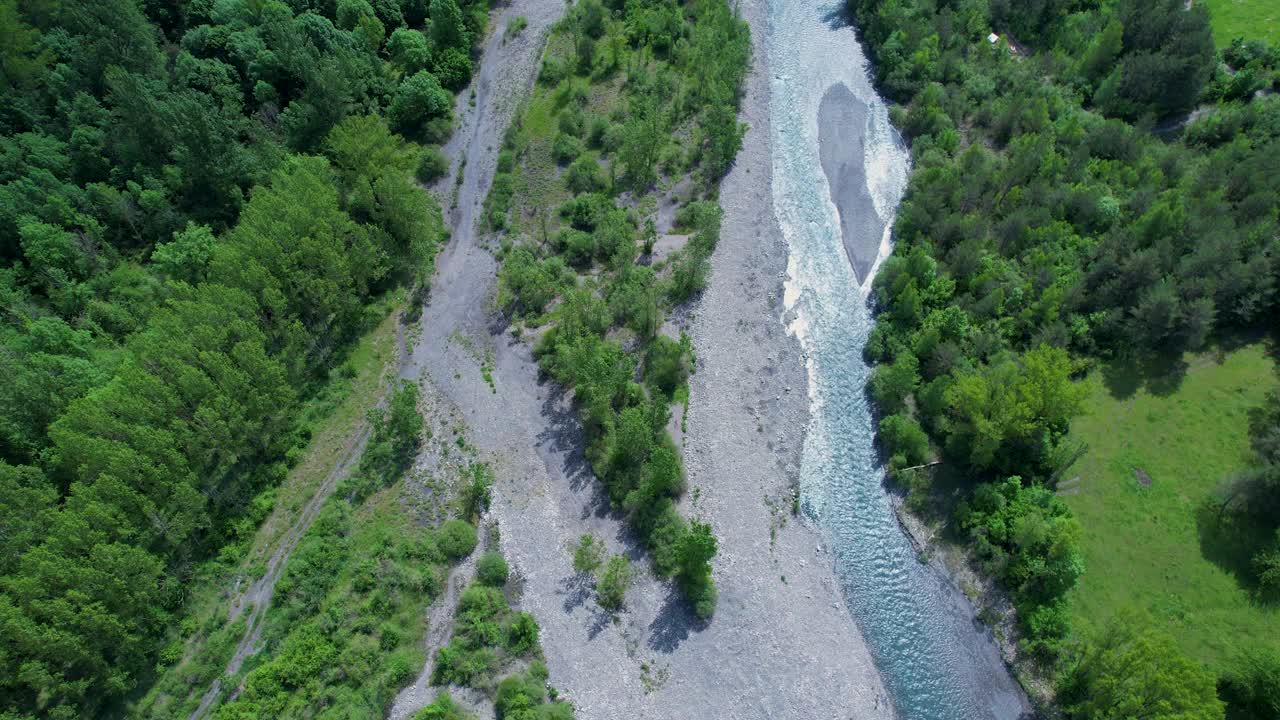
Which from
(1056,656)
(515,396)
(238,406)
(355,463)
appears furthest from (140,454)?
(1056,656)

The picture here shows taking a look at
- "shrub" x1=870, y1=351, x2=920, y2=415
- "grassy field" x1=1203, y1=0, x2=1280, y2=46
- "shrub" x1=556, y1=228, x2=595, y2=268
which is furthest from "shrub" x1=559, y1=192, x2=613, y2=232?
"grassy field" x1=1203, y1=0, x2=1280, y2=46

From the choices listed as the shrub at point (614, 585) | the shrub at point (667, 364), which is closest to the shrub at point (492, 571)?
the shrub at point (614, 585)

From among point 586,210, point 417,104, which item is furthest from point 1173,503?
point 417,104

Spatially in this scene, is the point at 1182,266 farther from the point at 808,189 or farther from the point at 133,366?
the point at 133,366

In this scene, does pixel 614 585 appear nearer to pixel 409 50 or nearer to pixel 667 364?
pixel 667 364

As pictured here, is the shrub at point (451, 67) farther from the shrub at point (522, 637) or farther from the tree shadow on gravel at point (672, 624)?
the tree shadow on gravel at point (672, 624)
